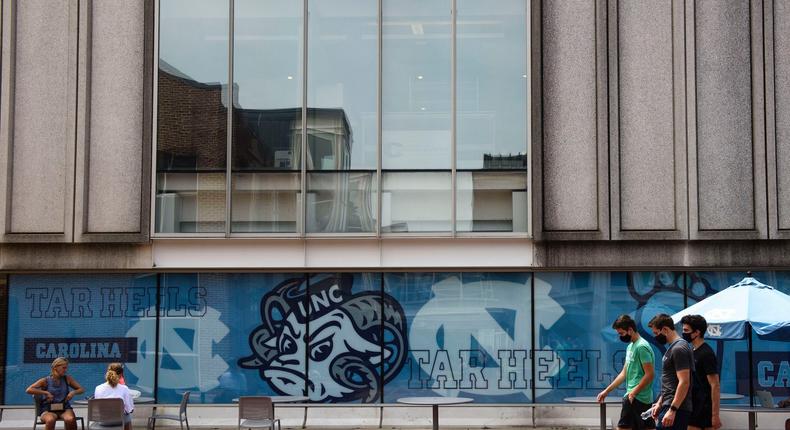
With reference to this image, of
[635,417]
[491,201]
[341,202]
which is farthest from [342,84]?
[635,417]

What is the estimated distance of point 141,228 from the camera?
18625 millimetres

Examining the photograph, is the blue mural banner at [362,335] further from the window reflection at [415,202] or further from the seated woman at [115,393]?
the seated woman at [115,393]

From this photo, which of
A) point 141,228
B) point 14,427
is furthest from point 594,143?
point 14,427

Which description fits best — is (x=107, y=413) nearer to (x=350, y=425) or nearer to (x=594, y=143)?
(x=350, y=425)

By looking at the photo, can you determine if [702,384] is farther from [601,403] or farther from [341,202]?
[341,202]

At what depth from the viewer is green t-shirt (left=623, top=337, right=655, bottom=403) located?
12.0 meters

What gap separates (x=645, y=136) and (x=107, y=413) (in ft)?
35.0

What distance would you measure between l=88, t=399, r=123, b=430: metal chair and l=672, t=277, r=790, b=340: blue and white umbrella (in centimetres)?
772

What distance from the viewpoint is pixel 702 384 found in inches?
422

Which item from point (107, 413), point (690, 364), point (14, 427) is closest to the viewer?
point (690, 364)

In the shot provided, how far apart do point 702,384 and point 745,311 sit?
3064 millimetres

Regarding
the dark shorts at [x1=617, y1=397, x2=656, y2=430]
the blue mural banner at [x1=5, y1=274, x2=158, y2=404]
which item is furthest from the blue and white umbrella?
the blue mural banner at [x1=5, y1=274, x2=158, y2=404]

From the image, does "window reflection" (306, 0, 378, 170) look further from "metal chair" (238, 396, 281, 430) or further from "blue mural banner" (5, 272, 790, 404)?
"metal chair" (238, 396, 281, 430)

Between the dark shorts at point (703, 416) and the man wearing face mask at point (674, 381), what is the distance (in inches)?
11.9
